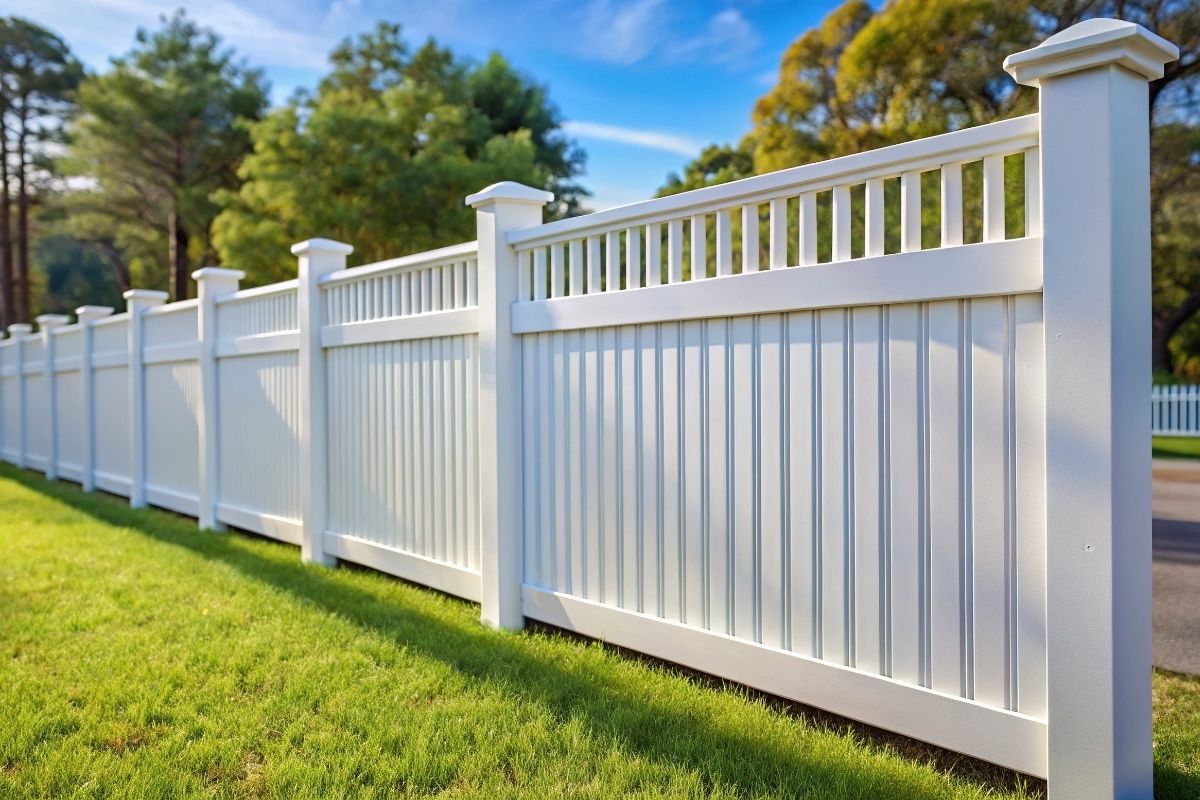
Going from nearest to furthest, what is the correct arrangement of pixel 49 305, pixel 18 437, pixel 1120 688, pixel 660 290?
pixel 1120 688, pixel 660 290, pixel 18 437, pixel 49 305

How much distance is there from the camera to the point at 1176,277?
19609 mm

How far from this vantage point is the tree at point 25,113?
2280 centimetres

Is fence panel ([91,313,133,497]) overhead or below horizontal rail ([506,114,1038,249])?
below

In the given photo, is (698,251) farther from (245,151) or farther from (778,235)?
(245,151)

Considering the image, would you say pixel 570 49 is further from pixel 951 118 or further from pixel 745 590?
pixel 745 590

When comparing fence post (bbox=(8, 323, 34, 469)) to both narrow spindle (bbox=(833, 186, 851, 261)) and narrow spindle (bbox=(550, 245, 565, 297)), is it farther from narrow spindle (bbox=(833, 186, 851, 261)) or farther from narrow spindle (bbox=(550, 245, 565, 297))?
narrow spindle (bbox=(833, 186, 851, 261))

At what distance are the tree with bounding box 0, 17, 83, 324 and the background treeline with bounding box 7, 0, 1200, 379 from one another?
0.05 meters

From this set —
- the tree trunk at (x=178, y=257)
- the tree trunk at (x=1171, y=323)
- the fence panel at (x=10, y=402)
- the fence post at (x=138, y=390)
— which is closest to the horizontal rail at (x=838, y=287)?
the fence post at (x=138, y=390)

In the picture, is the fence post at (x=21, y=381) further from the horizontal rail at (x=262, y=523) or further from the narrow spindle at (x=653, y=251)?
the narrow spindle at (x=653, y=251)

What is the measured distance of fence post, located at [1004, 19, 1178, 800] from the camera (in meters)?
2.00

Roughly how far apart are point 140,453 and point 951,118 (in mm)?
13716

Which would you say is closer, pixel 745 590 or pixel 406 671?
pixel 745 590

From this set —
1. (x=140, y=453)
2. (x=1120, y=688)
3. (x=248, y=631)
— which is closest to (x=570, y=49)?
(x=140, y=453)

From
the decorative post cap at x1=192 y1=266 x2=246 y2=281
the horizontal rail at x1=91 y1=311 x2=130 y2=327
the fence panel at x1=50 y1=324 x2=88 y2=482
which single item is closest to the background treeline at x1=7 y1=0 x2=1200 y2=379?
the fence panel at x1=50 y1=324 x2=88 y2=482
